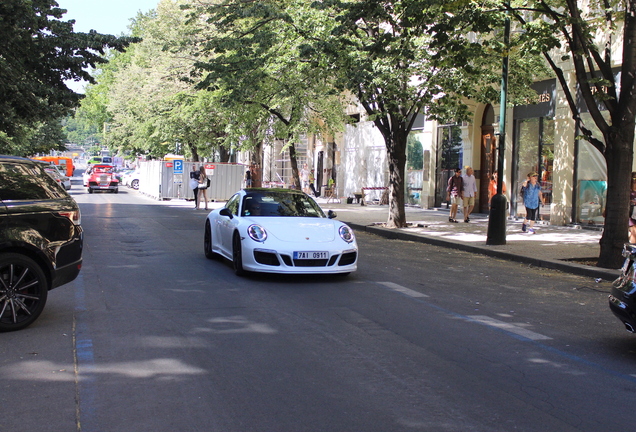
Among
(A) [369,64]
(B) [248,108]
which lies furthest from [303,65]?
(B) [248,108]

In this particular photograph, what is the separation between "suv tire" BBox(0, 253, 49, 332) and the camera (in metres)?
6.80

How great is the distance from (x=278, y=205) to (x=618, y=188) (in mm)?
6371

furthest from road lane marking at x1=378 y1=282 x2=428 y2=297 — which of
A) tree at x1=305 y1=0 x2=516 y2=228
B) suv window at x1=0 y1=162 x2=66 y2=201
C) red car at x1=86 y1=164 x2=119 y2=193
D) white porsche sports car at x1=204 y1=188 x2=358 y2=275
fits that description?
red car at x1=86 y1=164 x2=119 y2=193

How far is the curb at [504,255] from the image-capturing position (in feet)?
40.5

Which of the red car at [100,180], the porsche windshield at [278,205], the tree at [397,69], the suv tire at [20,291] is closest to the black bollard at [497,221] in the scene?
the tree at [397,69]

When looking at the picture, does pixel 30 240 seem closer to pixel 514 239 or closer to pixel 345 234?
pixel 345 234

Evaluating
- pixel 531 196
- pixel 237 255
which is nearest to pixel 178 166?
pixel 531 196

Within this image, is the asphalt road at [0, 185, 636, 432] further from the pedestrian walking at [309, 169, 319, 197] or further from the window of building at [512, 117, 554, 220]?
the pedestrian walking at [309, 169, 319, 197]

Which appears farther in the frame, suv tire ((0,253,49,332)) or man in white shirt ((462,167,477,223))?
man in white shirt ((462,167,477,223))

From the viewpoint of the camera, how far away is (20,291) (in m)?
6.92

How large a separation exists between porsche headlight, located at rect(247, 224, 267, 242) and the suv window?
10.9ft

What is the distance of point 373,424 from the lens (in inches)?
177

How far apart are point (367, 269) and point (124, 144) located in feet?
194

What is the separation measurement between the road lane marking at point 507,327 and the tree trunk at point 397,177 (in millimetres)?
13015
